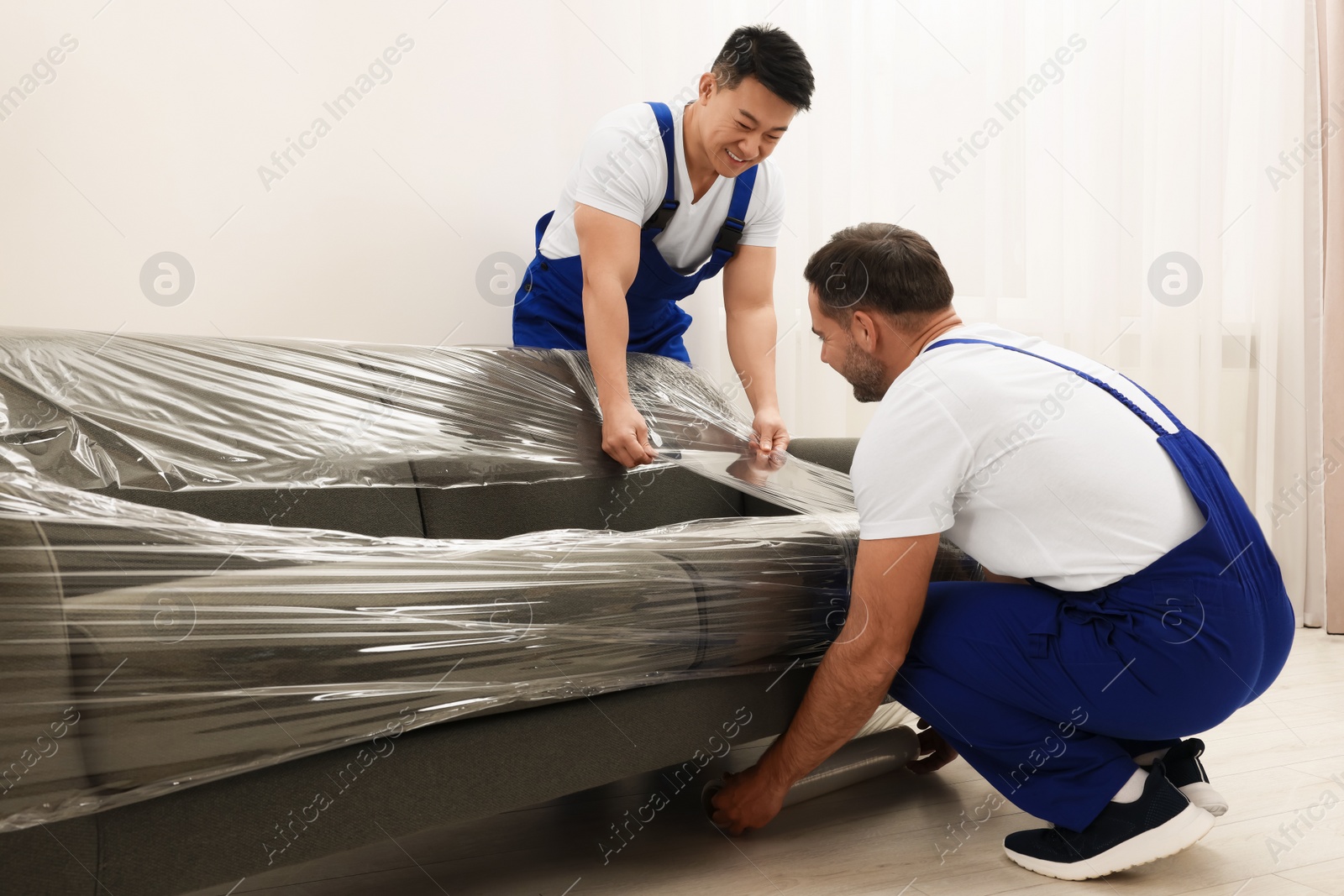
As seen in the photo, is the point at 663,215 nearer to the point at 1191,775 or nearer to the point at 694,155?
the point at 694,155

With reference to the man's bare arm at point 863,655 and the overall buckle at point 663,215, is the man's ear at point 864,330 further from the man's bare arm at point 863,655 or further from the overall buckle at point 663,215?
the overall buckle at point 663,215

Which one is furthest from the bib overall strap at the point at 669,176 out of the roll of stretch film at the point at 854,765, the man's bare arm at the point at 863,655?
the roll of stretch film at the point at 854,765

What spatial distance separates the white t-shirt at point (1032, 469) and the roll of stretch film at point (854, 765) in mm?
416

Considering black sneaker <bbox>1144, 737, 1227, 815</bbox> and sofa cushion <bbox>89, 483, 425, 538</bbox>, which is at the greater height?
sofa cushion <bbox>89, 483, 425, 538</bbox>

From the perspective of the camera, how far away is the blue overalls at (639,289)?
1712 mm

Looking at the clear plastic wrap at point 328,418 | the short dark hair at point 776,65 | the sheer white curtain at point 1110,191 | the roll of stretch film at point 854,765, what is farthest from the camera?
the sheer white curtain at point 1110,191

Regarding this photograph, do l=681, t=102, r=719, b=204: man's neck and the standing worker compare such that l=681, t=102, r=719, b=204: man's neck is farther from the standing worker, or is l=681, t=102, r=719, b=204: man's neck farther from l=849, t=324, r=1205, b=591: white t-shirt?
l=849, t=324, r=1205, b=591: white t-shirt

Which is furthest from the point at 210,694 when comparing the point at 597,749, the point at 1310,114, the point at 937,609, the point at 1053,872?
the point at 1310,114

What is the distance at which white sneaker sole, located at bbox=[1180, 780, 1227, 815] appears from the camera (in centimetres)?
112

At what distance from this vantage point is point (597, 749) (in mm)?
1034

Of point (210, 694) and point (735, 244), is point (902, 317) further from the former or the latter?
point (210, 694)

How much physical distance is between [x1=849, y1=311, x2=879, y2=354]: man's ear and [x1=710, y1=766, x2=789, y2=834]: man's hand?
22.3 inches

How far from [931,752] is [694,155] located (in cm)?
105

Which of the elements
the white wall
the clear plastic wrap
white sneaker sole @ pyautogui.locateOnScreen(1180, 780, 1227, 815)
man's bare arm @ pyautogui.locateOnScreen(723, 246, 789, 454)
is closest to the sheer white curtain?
the white wall
